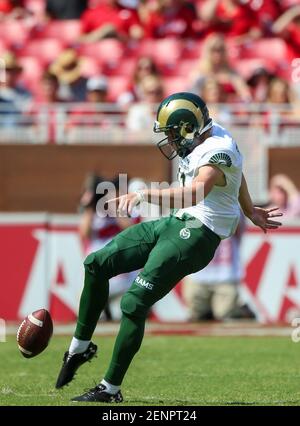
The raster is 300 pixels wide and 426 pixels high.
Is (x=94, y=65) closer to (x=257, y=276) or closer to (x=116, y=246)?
(x=257, y=276)

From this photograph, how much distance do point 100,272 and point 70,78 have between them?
8.20 m

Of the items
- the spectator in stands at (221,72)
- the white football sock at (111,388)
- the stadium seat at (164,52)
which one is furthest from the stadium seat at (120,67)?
the white football sock at (111,388)

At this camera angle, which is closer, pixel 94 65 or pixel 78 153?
pixel 78 153

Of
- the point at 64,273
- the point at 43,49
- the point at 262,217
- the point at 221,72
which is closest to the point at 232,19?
the point at 221,72

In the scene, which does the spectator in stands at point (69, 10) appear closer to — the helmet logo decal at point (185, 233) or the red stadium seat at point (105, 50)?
the red stadium seat at point (105, 50)

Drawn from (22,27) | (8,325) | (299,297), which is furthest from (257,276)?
(22,27)

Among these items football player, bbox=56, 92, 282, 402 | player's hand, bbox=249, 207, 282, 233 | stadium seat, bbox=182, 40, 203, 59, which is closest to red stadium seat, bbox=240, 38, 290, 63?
stadium seat, bbox=182, 40, 203, 59

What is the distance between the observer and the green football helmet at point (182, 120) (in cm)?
691

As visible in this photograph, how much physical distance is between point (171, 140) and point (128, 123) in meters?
6.83

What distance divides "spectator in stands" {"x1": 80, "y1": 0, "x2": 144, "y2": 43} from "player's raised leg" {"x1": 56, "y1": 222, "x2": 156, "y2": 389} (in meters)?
9.13

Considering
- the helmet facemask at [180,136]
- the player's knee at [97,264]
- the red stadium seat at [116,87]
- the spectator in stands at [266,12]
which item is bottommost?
the player's knee at [97,264]

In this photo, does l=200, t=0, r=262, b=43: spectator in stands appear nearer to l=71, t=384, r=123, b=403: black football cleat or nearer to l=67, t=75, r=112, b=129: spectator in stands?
l=67, t=75, r=112, b=129: spectator in stands

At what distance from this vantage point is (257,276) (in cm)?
1321

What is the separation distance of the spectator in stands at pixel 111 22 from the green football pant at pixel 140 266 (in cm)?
913
